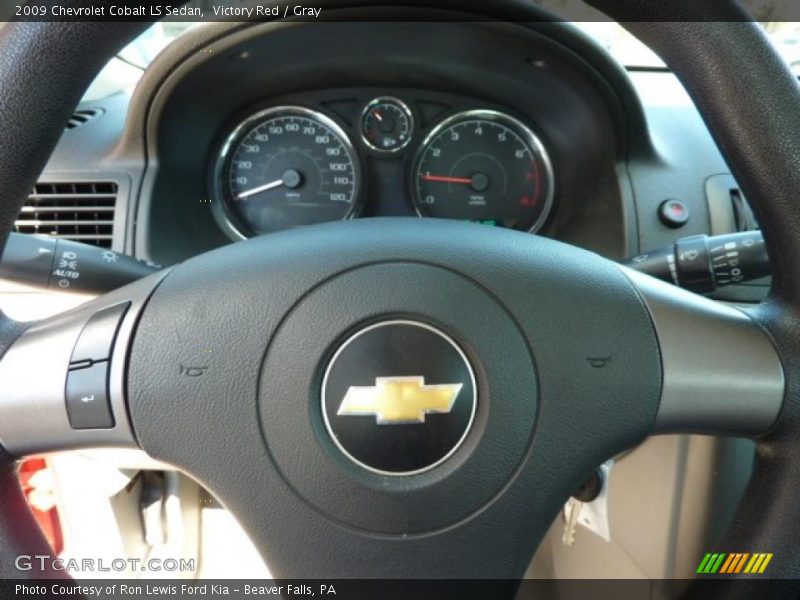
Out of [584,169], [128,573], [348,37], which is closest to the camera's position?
[128,573]

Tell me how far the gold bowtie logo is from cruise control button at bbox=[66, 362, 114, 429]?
0.25m

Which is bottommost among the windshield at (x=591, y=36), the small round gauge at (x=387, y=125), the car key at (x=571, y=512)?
the car key at (x=571, y=512)

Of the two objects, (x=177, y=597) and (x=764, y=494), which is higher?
(x=764, y=494)

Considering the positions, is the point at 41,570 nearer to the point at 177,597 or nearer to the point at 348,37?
the point at 177,597

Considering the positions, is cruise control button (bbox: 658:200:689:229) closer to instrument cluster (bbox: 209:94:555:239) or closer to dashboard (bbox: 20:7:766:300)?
dashboard (bbox: 20:7:766:300)

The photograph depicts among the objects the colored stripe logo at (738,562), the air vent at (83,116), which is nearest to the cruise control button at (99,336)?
the colored stripe logo at (738,562)

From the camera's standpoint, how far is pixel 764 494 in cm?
77

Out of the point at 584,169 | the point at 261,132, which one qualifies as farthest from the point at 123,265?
the point at 584,169

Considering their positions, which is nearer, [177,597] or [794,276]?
[794,276]

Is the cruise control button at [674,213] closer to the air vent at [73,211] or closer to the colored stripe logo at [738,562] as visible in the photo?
the colored stripe logo at [738,562]

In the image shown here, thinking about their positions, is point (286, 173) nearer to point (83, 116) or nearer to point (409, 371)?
point (83, 116)

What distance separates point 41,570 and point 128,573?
2.79 ft

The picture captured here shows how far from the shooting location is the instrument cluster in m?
1.93

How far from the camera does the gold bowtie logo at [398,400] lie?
70cm
